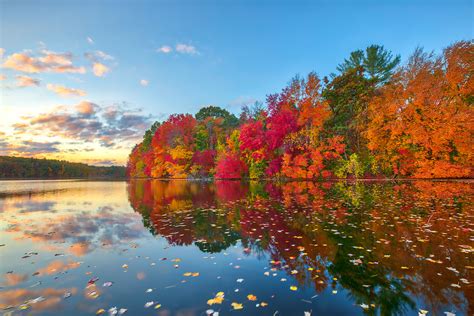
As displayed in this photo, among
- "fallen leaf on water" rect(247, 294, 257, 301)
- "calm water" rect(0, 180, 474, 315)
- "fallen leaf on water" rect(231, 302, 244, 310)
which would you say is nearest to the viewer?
"fallen leaf on water" rect(231, 302, 244, 310)

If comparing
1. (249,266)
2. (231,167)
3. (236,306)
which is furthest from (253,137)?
(236,306)

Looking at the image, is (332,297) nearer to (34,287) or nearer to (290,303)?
(290,303)

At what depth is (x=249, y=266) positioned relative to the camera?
16.0 ft

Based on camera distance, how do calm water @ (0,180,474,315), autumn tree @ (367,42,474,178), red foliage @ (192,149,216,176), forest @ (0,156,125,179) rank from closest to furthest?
calm water @ (0,180,474,315), autumn tree @ (367,42,474,178), red foliage @ (192,149,216,176), forest @ (0,156,125,179)

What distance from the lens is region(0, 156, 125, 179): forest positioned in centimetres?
9375

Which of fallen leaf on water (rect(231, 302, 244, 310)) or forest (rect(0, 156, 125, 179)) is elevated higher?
forest (rect(0, 156, 125, 179))

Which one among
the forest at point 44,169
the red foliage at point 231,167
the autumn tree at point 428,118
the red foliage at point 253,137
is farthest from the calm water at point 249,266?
the forest at point 44,169

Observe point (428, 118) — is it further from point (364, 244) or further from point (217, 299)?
point (217, 299)

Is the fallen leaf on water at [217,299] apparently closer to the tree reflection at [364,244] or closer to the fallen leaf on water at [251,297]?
the fallen leaf on water at [251,297]

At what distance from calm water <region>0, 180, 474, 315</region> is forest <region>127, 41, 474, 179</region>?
65.3ft

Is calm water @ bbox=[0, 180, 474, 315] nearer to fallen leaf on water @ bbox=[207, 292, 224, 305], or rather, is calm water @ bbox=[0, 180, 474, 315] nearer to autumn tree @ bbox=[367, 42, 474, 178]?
fallen leaf on water @ bbox=[207, 292, 224, 305]

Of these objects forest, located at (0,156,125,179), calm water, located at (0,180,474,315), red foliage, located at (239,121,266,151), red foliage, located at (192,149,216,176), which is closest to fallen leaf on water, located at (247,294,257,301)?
calm water, located at (0,180,474,315)

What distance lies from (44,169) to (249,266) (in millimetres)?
131282

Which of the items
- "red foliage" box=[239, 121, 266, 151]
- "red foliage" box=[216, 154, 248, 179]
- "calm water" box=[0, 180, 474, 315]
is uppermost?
"red foliage" box=[239, 121, 266, 151]
